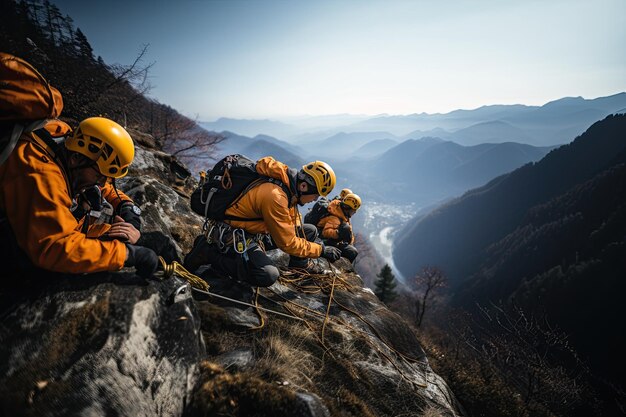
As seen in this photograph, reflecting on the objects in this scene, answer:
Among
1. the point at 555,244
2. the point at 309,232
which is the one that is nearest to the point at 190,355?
the point at 309,232

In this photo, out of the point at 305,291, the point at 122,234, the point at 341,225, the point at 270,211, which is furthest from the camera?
the point at 341,225

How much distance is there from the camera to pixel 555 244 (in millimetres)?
87375

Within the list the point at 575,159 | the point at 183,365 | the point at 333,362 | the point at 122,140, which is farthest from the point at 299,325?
the point at 575,159

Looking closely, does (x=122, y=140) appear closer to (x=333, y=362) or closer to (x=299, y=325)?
(x=299, y=325)

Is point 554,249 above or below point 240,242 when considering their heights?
below

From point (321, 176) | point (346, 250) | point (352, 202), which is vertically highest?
point (321, 176)

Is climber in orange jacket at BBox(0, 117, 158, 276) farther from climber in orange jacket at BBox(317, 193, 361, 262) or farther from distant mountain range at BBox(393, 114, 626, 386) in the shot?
distant mountain range at BBox(393, 114, 626, 386)

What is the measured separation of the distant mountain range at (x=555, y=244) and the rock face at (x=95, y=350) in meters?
20.2

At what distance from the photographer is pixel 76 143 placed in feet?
11.0

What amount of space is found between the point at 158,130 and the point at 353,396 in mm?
34669

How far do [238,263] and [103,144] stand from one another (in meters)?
3.11

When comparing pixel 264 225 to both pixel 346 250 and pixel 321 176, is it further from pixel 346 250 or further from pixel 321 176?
pixel 346 250

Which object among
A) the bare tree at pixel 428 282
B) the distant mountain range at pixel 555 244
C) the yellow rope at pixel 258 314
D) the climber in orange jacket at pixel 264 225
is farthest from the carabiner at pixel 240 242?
the bare tree at pixel 428 282

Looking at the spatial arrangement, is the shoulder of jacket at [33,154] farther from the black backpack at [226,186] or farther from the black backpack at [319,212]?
the black backpack at [319,212]
